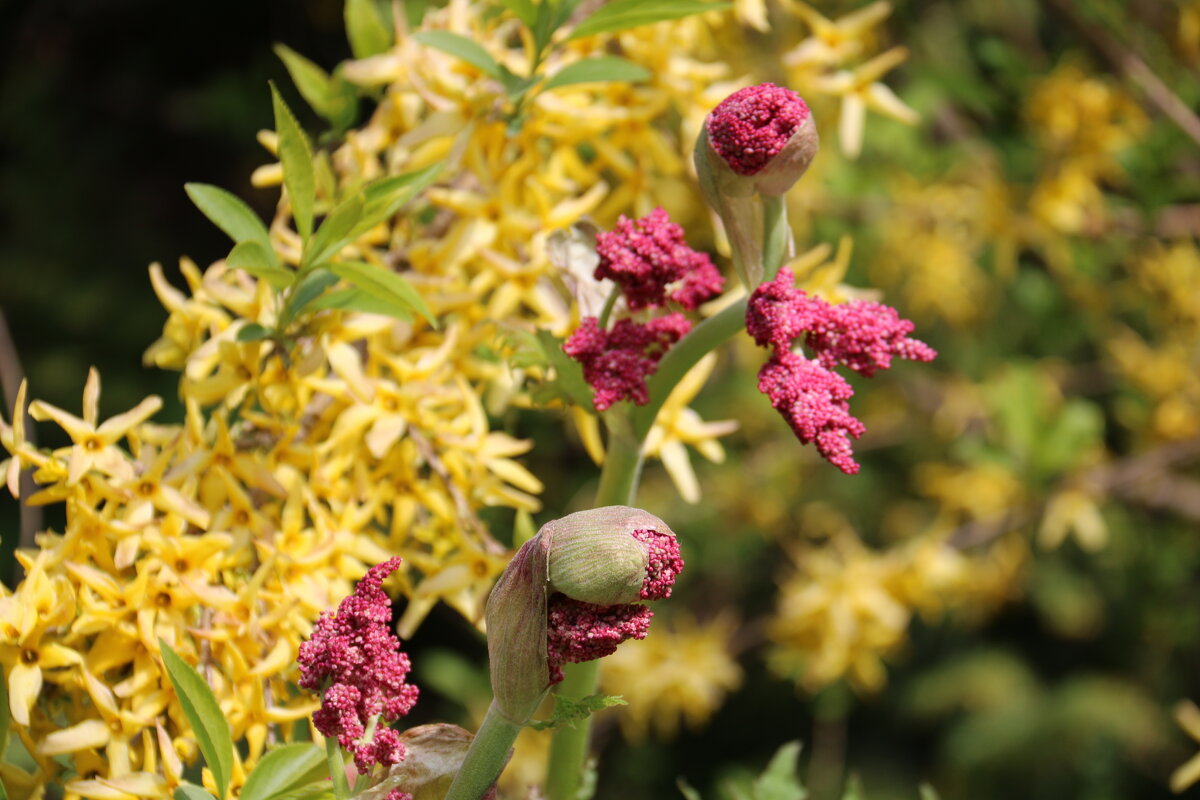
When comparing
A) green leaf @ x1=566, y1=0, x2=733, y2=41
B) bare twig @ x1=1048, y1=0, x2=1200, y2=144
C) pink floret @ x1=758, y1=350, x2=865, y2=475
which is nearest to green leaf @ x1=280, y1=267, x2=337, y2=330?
green leaf @ x1=566, y1=0, x2=733, y2=41

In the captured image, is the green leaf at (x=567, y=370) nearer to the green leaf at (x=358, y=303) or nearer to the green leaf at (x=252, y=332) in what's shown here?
the green leaf at (x=358, y=303)

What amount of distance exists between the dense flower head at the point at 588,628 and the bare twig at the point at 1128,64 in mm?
1698

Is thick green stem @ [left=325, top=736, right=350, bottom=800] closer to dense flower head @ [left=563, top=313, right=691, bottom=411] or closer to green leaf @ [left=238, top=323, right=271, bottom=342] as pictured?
dense flower head @ [left=563, top=313, right=691, bottom=411]

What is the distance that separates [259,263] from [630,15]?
0.39 m

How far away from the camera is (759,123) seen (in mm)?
698

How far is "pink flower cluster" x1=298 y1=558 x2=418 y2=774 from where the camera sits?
2.12 ft

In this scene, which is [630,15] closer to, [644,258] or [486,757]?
[644,258]

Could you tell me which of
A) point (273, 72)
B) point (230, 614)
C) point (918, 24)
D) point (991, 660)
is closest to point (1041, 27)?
point (918, 24)

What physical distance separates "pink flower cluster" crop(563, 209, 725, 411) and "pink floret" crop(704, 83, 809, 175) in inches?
3.9

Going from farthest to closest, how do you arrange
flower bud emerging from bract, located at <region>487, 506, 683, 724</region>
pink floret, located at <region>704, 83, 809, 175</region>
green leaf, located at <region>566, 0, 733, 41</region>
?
green leaf, located at <region>566, 0, 733, 41</region>
pink floret, located at <region>704, 83, 809, 175</region>
flower bud emerging from bract, located at <region>487, 506, 683, 724</region>

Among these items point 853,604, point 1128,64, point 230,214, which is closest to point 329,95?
point 230,214

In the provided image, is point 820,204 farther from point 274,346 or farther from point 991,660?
point 991,660

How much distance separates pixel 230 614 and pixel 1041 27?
11.5 feet

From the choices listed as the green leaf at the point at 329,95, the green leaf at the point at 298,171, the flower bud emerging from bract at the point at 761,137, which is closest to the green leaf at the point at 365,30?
the green leaf at the point at 329,95
